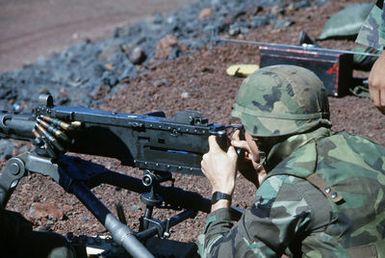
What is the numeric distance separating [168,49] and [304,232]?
697 centimetres

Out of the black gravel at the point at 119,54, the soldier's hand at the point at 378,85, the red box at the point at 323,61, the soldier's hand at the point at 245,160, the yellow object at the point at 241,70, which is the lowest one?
the black gravel at the point at 119,54

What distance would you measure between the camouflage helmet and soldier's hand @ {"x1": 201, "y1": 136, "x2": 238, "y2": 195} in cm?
25

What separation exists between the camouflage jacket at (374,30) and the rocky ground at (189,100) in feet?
5.16

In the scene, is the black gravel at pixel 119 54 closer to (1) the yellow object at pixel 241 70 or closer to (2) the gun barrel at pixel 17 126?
(1) the yellow object at pixel 241 70

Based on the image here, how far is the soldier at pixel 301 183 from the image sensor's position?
3.69 meters

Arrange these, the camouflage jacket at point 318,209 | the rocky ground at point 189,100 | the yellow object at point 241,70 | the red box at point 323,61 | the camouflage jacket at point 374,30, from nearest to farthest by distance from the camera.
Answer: the camouflage jacket at point 318,209
the camouflage jacket at point 374,30
the rocky ground at point 189,100
the red box at point 323,61
the yellow object at point 241,70

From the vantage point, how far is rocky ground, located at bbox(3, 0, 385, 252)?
633cm

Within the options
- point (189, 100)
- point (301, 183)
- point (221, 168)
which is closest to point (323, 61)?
point (189, 100)

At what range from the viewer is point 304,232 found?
3.73 metres

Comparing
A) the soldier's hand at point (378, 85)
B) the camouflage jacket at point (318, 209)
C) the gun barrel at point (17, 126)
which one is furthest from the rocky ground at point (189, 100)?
the camouflage jacket at point (318, 209)

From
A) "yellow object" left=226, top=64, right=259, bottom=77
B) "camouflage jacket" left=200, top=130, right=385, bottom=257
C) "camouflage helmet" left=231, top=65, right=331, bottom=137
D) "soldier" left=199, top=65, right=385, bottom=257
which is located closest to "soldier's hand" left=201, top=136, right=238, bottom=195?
"soldier" left=199, top=65, right=385, bottom=257

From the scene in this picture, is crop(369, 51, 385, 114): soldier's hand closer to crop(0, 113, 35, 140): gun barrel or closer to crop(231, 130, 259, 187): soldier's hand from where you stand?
crop(231, 130, 259, 187): soldier's hand

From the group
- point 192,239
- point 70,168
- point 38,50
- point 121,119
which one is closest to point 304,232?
point 121,119

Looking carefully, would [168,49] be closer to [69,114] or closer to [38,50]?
[38,50]
